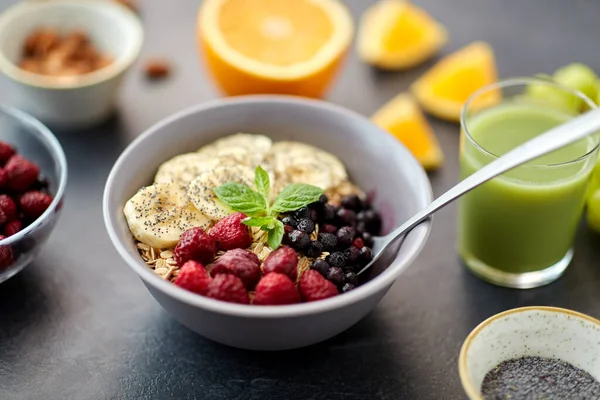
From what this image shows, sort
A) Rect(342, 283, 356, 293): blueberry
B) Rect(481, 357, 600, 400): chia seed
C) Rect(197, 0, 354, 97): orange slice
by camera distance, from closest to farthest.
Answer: Rect(481, 357, 600, 400): chia seed < Rect(342, 283, 356, 293): blueberry < Rect(197, 0, 354, 97): orange slice

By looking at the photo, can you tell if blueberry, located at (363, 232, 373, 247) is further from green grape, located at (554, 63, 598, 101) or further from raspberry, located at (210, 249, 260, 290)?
green grape, located at (554, 63, 598, 101)

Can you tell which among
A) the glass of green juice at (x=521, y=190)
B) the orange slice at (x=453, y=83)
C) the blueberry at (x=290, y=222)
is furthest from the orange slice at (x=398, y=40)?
the blueberry at (x=290, y=222)

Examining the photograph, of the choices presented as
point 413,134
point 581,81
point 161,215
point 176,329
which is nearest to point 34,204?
point 161,215

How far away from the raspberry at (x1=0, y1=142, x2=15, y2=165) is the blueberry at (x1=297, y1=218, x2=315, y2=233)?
707mm

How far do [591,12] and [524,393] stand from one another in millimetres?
1604

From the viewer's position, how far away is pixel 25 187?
1680mm

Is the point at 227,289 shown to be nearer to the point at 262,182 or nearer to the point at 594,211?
the point at 262,182

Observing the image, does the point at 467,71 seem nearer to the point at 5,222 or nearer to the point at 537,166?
the point at 537,166

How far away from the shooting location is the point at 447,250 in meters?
1.82

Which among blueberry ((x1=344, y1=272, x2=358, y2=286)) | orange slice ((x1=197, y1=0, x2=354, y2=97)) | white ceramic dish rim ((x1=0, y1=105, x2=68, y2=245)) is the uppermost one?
orange slice ((x1=197, y1=0, x2=354, y2=97))

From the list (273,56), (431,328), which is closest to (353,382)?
(431,328)

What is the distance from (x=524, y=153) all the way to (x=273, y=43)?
0.98 metres

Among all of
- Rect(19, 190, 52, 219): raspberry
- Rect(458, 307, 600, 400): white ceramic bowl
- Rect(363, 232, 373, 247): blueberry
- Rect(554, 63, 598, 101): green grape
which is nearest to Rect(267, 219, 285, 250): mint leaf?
Rect(363, 232, 373, 247): blueberry

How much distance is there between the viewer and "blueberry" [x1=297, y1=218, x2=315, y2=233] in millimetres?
1526
